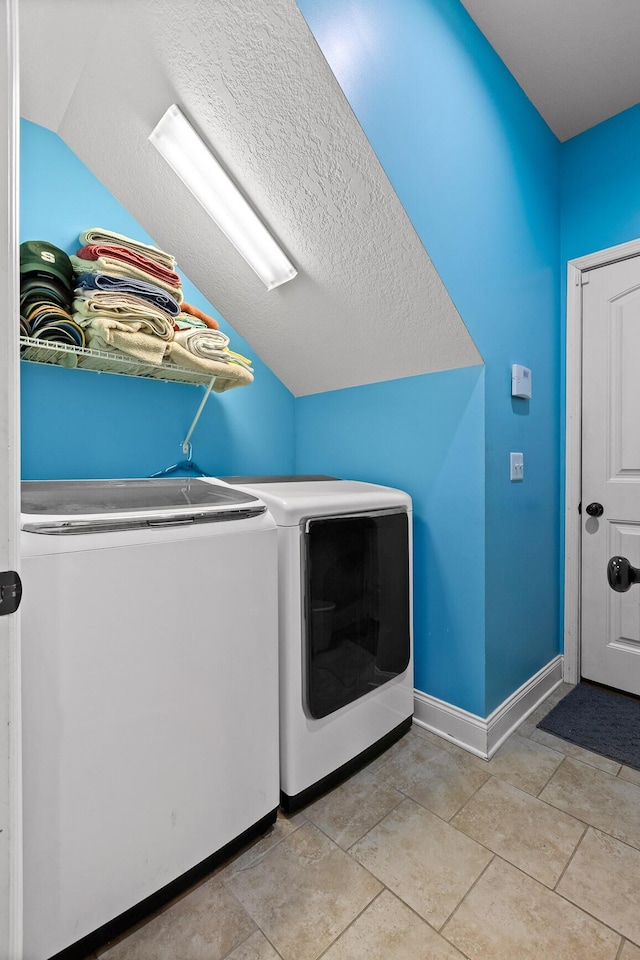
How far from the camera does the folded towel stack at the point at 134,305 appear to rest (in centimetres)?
145

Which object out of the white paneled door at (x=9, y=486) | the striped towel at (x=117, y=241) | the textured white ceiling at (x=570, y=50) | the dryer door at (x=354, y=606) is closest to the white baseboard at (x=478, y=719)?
the dryer door at (x=354, y=606)

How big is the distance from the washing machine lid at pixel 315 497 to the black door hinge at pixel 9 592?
2.48 feet

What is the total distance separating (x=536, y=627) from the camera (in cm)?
213

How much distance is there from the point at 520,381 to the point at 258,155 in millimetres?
1317

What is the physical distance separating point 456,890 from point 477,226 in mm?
2122

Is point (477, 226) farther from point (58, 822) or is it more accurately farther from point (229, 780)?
point (58, 822)

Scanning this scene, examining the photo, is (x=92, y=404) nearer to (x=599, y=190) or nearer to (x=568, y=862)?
(x=568, y=862)

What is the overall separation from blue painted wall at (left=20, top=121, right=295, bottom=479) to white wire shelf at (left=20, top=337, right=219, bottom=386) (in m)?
0.10

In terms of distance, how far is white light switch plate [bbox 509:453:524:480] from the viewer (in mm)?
1912

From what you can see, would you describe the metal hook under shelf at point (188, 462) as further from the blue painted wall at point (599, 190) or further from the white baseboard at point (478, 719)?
the blue painted wall at point (599, 190)

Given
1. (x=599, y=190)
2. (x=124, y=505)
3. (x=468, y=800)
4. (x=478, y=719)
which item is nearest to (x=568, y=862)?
(x=468, y=800)

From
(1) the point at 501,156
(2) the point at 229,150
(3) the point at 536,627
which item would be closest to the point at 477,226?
(1) the point at 501,156

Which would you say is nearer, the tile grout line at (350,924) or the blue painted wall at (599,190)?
the tile grout line at (350,924)

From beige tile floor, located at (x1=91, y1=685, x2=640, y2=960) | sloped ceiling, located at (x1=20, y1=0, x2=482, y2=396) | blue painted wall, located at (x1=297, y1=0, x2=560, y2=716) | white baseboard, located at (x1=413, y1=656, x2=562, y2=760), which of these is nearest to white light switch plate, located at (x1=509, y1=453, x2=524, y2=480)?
blue painted wall, located at (x1=297, y1=0, x2=560, y2=716)
